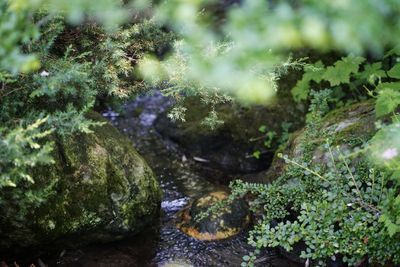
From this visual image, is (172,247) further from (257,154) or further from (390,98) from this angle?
(390,98)

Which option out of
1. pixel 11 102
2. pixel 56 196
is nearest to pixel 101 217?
pixel 56 196

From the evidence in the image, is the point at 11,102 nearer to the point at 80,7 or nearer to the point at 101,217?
the point at 101,217

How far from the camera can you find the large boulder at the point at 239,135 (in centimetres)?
609

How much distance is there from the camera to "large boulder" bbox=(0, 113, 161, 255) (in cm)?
353

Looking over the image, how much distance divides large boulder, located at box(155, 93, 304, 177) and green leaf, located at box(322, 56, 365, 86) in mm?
1089

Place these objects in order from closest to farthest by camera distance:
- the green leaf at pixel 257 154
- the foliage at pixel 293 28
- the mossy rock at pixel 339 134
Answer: the foliage at pixel 293 28
the mossy rock at pixel 339 134
the green leaf at pixel 257 154

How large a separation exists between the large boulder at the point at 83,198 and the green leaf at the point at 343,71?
252cm

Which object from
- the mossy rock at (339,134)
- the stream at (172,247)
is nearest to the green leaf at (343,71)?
the mossy rock at (339,134)

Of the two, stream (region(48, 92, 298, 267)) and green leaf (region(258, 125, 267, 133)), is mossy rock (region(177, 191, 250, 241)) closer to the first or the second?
stream (region(48, 92, 298, 267))

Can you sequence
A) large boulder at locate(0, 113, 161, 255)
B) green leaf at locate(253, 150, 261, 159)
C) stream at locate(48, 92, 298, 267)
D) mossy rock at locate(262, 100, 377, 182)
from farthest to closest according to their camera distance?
green leaf at locate(253, 150, 261, 159), stream at locate(48, 92, 298, 267), mossy rock at locate(262, 100, 377, 182), large boulder at locate(0, 113, 161, 255)

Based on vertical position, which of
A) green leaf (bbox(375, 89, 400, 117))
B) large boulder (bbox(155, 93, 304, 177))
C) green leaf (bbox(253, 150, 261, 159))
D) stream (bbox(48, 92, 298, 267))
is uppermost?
green leaf (bbox(375, 89, 400, 117))

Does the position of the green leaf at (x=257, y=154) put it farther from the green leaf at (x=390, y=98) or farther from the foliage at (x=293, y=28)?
the foliage at (x=293, y=28)

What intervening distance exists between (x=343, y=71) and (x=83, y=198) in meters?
3.40

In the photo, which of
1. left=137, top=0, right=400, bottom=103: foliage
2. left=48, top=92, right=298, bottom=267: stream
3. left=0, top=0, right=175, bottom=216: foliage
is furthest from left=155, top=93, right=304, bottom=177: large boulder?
left=137, top=0, right=400, bottom=103: foliage
